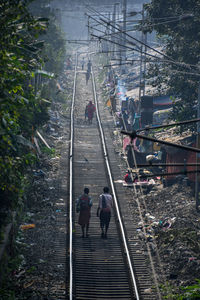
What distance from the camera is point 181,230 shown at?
1235 centimetres

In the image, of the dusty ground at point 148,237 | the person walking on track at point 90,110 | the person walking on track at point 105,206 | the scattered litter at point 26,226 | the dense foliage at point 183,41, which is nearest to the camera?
the dusty ground at point 148,237

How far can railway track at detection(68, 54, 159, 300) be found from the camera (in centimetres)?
962

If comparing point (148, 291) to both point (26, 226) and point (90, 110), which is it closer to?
point (26, 226)

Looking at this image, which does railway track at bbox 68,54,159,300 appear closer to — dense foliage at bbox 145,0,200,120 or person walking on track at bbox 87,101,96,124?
dense foliage at bbox 145,0,200,120

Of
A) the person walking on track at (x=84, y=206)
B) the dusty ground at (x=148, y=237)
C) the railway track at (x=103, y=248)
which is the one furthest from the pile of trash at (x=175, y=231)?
the person walking on track at (x=84, y=206)

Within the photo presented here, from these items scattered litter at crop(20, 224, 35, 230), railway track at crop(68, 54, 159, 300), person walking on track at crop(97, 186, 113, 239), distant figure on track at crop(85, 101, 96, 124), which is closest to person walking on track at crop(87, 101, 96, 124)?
distant figure on track at crop(85, 101, 96, 124)

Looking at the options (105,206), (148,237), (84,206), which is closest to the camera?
(105,206)

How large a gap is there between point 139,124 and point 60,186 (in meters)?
9.77

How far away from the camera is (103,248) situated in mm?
11742

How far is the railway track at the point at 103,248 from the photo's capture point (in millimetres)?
9617

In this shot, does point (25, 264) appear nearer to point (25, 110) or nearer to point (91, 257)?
point (91, 257)

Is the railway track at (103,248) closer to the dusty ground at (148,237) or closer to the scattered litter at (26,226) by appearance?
the dusty ground at (148,237)

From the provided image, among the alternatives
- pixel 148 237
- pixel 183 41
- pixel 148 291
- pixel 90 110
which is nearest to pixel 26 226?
pixel 148 237

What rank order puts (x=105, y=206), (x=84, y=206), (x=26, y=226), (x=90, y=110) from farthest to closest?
(x=90, y=110), (x=26, y=226), (x=84, y=206), (x=105, y=206)
